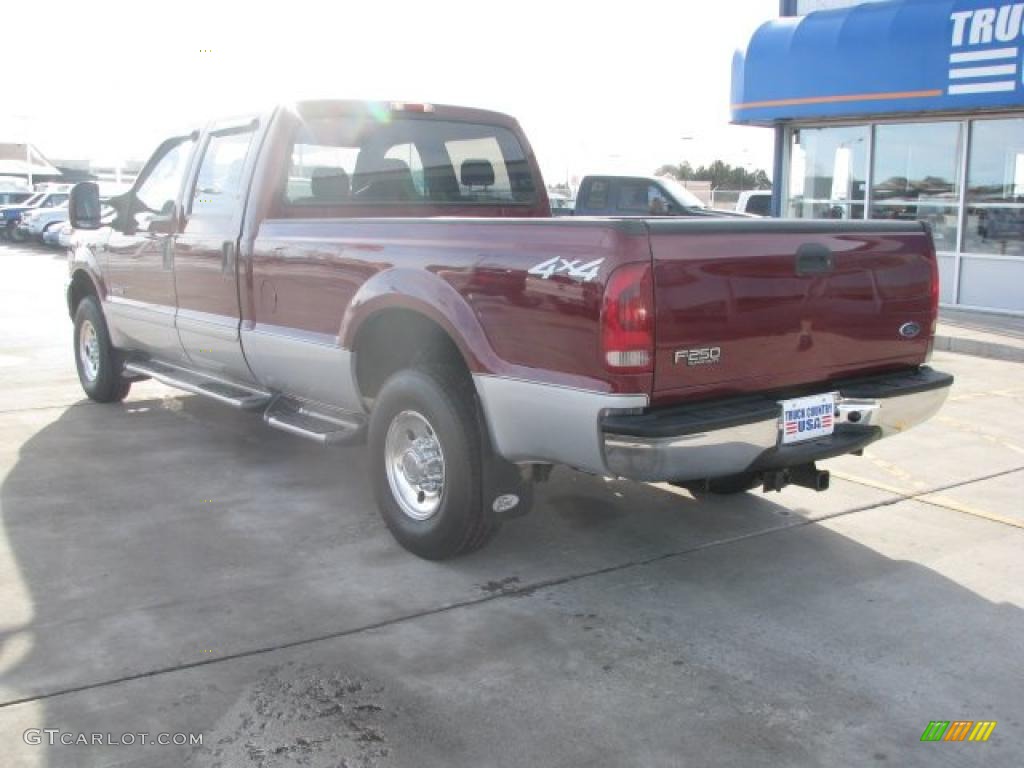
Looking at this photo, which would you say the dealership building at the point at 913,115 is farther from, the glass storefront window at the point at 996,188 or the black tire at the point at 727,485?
the black tire at the point at 727,485

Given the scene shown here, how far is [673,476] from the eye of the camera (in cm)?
387

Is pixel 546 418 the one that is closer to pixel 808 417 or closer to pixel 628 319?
pixel 628 319

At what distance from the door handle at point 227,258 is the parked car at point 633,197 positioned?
1004cm

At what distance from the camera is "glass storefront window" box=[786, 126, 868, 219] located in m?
15.4

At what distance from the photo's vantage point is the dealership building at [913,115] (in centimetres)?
1291

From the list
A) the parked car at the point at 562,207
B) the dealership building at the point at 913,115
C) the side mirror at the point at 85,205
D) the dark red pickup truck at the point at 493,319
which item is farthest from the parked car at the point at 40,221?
the dark red pickup truck at the point at 493,319

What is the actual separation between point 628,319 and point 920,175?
12.5m

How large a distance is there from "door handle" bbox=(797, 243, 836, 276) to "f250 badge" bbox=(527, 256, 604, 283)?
0.99 meters

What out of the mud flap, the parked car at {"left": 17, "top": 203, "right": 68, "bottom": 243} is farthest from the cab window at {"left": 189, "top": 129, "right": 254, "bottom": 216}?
the parked car at {"left": 17, "top": 203, "right": 68, "bottom": 243}

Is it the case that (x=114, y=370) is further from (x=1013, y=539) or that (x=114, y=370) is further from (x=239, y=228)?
(x=1013, y=539)

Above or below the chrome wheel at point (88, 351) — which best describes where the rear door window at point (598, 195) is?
above

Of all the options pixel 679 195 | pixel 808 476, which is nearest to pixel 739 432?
pixel 808 476

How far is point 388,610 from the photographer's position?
4.19 meters

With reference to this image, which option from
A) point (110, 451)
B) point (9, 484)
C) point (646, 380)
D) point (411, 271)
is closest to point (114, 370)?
point (110, 451)
